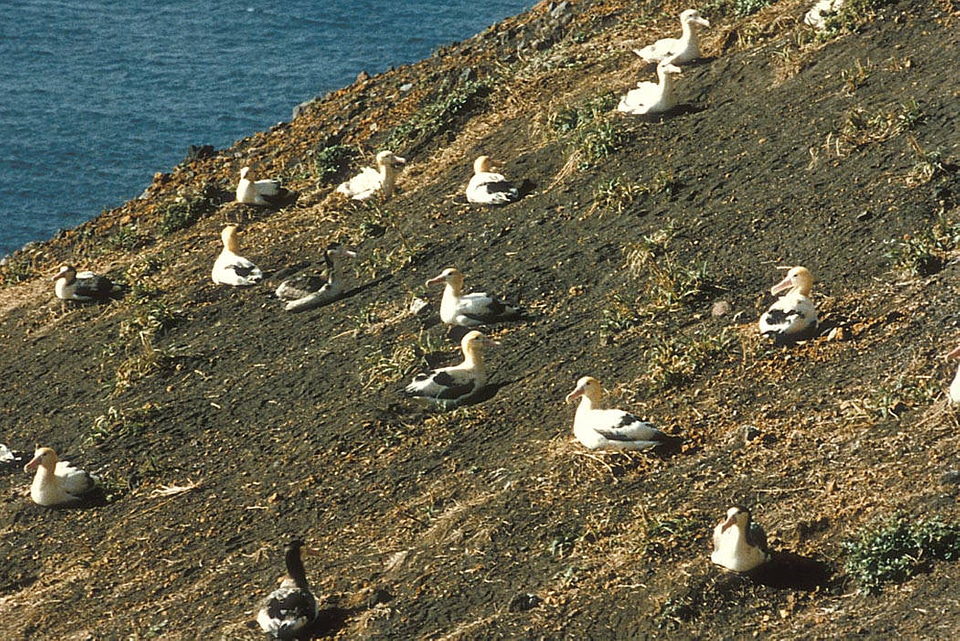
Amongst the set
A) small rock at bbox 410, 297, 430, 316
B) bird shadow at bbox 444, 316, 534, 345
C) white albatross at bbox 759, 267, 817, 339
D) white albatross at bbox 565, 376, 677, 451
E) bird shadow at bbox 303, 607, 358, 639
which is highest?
small rock at bbox 410, 297, 430, 316

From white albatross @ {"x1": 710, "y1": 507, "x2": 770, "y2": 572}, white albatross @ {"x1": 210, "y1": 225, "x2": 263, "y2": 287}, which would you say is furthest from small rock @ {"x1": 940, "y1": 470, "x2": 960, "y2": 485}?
white albatross @ {"x1": 210, "y1": 225, "x2": 263, "y2": 287}

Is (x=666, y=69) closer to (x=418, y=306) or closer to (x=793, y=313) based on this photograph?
(x=418, y=306)

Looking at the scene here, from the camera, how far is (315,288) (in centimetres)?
1584

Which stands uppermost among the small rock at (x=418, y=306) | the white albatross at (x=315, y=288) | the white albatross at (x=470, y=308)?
the white albatross at (x=315, y=288)

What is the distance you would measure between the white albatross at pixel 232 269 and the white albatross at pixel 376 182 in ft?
5.77

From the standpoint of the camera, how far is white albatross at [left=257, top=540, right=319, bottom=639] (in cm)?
1025

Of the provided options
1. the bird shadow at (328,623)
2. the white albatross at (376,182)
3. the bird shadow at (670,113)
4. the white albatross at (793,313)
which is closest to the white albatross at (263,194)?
the white albatross at (376,182)

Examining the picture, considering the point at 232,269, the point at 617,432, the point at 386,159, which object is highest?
the point at 386,159

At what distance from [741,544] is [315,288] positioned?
7603 mm

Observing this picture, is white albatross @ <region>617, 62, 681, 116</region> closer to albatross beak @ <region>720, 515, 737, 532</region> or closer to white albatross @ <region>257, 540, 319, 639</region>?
albatross beak @ <region>720, 515, 737, 532</region>

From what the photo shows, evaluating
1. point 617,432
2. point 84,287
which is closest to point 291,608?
point 617,432

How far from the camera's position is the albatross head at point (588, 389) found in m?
11.9

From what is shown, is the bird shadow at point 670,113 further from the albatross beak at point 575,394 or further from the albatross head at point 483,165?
the albatross beak at point 575,394

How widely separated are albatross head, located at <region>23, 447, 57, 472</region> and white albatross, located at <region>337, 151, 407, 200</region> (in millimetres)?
6068
